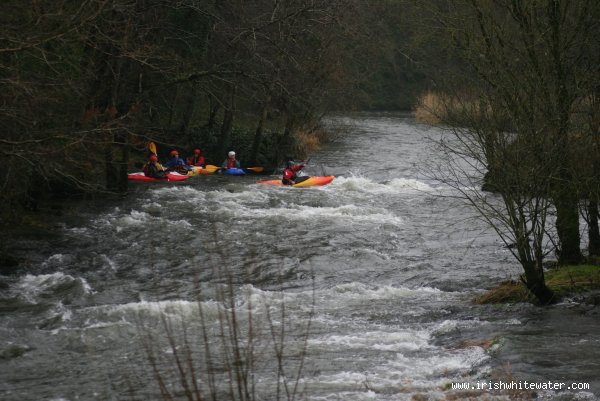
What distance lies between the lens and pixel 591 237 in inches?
409

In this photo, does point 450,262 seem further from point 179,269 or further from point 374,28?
point 374,28

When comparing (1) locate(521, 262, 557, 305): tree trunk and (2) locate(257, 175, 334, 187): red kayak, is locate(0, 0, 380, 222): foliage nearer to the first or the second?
(2) locate(257, 175, 334, 187): red kayak

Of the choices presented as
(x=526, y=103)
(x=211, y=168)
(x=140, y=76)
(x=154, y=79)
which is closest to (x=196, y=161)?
(x=211, y=168)

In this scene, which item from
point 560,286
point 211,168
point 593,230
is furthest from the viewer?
point 211,168

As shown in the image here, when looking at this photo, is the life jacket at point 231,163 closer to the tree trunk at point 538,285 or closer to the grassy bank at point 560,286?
the grassy bank at point 560,286

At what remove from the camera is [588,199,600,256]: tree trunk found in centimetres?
987

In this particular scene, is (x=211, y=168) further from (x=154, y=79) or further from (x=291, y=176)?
(x=291, y=176)

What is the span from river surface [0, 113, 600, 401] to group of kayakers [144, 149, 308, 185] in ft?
6.70

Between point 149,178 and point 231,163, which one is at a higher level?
point 231,163

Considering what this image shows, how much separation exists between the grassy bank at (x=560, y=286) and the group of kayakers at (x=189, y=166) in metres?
11.7

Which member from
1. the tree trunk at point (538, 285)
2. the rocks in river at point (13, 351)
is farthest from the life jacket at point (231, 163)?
the rocks in river at point (13, 351)

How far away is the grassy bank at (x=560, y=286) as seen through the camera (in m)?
9.15

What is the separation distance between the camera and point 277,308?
926cm

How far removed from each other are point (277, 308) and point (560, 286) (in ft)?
11.6
